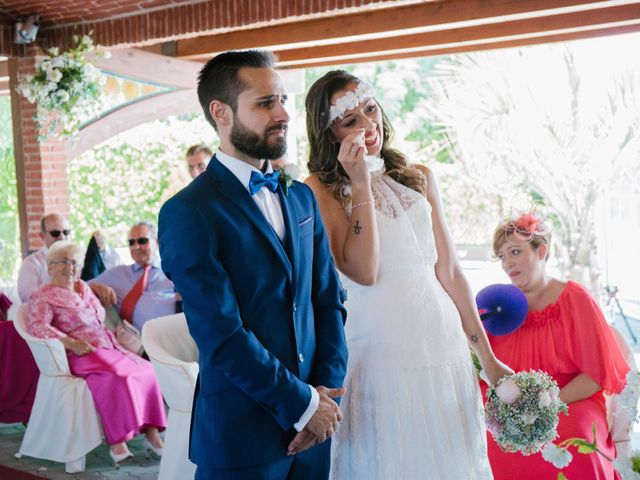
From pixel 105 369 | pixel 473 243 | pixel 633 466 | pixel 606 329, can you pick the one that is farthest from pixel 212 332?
pixel 473 243

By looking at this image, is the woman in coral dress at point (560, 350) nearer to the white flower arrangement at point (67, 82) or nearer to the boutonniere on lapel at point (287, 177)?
the boutonniere on lapel at point (287, 177)

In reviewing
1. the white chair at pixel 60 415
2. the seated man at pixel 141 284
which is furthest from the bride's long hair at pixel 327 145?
the seated man at pixel 141 284

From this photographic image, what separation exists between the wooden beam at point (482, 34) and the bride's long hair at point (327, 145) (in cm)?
→ 490

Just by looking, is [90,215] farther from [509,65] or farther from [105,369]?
[105,369]

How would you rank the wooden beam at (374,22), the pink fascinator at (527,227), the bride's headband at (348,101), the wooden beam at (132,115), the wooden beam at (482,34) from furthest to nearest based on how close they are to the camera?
the wooden beam at (132,115) → the wooden beam at (482,34) → the wooden beam at (374,22) → the pink fascinator at (527,227) → the bride's headband at (348,101)

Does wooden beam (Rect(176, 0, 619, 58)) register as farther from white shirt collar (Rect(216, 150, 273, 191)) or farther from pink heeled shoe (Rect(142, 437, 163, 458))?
white shirt collar (Rect(216, 150, 273, 191))

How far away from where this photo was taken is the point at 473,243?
662 inches

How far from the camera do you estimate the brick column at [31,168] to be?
8.15m

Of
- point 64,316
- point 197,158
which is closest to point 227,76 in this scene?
point 64,316

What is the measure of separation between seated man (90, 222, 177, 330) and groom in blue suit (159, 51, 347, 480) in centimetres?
361

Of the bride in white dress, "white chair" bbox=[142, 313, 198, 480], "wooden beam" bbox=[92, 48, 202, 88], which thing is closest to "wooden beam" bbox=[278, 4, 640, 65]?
"wooden beam" bbox=[92, 48, 202, 88]

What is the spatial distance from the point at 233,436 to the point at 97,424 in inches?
134

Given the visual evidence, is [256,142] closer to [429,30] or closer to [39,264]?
[39,264]

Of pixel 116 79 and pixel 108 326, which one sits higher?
pixel 116 79
